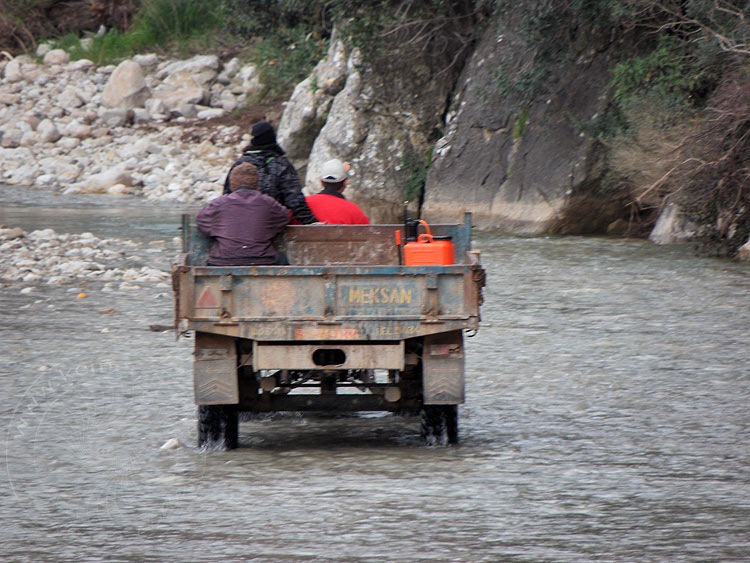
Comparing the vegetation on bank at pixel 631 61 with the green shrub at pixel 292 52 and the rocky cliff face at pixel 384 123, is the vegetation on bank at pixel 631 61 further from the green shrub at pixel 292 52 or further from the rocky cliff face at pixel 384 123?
the rocky cliff face at pixel 384 123

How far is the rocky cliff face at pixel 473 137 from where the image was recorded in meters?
22.4

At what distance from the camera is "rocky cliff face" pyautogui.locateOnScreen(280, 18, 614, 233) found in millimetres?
22438

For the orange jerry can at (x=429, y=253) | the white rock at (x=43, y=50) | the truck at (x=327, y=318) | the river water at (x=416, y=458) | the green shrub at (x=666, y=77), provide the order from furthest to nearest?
1. the white rock at (x=43, y=50)
2. the green shrub at (x=666, y=77)
3. the orange jerry can at (x=429, y=253)
4. the truck at (x=327, y=318)
5. the river water at (x=416, y=458)

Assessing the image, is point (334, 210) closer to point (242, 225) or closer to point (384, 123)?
point (242, 225)

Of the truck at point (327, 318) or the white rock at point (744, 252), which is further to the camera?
the white rock at point (744, 252)

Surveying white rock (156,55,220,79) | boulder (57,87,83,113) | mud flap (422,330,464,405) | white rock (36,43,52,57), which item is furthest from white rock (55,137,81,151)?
mud flap (422,330,464,405)

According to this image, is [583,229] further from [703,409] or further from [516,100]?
[703,409]

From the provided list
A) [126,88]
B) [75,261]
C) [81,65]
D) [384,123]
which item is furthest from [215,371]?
[81,65]

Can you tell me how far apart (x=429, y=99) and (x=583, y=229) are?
605 centimetres

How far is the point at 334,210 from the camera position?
8.60m

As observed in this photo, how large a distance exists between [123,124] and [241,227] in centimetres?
3304

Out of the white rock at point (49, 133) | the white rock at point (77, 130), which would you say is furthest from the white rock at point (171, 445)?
the white rock at point (49, 133)

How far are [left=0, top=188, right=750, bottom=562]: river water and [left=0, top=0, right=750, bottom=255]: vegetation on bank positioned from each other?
16.6 feet

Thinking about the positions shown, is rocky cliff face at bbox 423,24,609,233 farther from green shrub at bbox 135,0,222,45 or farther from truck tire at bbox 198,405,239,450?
green shrub at bbox 135,0,222,45
